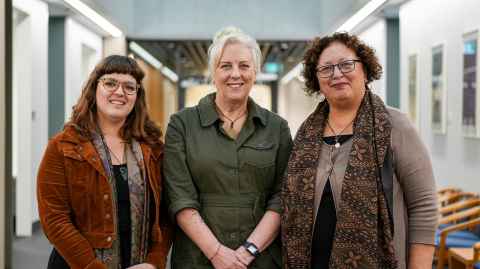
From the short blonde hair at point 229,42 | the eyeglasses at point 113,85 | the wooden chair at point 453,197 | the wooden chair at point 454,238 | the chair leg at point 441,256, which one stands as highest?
the short blonde hair at point 229,42

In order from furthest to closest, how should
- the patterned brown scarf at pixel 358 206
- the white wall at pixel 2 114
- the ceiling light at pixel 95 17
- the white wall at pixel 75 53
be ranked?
1. the white wall at pixel 75 53
2. the ceiling light at pixel 95 17
3. the white wall at pixel 2 114
4. the patterned brown scarf at pixel 358 206

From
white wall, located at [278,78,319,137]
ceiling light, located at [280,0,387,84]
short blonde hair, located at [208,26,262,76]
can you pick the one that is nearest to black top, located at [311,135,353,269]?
short blonde hair, located at [208,26,262,76]

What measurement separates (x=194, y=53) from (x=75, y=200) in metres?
14.4

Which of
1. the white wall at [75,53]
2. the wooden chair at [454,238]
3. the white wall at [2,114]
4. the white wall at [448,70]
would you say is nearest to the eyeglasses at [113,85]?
the white wall at [2,114]

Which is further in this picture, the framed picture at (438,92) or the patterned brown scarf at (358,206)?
the framed picture at (438,92)

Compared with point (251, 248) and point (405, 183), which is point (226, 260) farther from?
point (405, 183)

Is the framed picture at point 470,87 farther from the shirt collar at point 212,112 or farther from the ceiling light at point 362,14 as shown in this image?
the shirt collar at point 212,112

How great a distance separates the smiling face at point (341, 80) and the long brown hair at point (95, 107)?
0.81m

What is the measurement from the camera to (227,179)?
2438mm

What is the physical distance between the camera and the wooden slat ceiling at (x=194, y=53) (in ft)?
41.2

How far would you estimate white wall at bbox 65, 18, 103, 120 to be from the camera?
9398mm

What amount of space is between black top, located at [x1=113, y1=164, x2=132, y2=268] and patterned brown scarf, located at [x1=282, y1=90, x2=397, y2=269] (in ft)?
2.24

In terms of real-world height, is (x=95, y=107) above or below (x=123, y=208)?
above

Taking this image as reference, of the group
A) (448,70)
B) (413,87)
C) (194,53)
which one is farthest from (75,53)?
(194,53)
